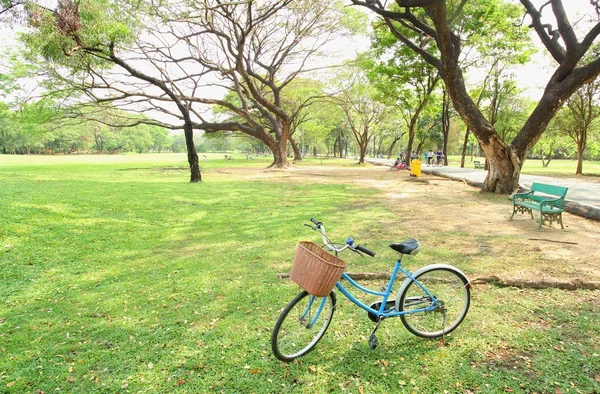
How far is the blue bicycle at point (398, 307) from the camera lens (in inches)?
103

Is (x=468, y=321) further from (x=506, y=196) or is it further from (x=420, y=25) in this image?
(x=420, y=25)

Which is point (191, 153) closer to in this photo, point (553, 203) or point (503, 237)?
point (503, 237)

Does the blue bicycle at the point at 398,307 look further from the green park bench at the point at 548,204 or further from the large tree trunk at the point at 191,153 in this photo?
the large tree trunk at the point at 191,153

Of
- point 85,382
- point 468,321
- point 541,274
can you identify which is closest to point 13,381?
point 85,382

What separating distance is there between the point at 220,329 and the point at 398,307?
1.67 meters

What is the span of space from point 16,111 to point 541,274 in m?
22.4

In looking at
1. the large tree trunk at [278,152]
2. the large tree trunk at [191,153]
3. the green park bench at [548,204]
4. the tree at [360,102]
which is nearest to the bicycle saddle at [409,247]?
the green park bench at [548,204]

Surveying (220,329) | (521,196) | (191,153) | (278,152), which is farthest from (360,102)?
(220,329)

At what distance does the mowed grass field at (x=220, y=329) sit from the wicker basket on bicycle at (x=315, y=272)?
0.75m

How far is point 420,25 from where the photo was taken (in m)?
10.6

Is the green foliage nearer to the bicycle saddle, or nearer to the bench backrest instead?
the bicycle saddle

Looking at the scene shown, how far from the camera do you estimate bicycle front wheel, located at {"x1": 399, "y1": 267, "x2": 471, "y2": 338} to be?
9.41 feet

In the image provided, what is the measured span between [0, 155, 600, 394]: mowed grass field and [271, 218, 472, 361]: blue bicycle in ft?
0.45

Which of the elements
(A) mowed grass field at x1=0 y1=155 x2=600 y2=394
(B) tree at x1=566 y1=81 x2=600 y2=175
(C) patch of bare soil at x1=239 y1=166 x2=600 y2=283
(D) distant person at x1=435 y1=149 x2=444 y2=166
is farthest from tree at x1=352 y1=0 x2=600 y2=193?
(D) distant person at x1=435 y1=149 x2=444 y2=166
